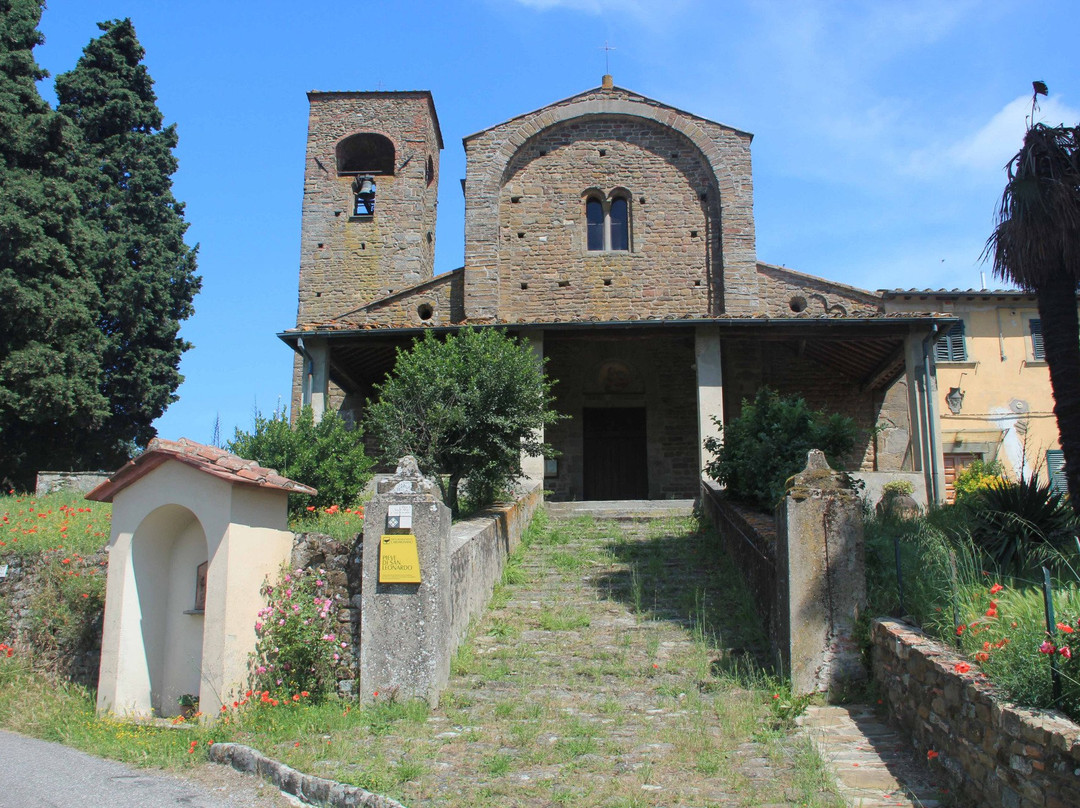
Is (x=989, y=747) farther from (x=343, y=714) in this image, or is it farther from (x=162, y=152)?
(x=162, y=152)

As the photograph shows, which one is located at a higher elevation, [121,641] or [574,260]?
[574,260]

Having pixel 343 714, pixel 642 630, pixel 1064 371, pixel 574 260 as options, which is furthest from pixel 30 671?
pixel 574 260

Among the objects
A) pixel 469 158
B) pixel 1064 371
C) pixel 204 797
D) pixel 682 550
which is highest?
pixel 469 158

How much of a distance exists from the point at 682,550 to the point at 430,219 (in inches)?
584

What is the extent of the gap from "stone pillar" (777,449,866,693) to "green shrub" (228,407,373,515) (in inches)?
246

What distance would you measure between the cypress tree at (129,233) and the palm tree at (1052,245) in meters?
17.8

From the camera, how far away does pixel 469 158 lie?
18.3 metres

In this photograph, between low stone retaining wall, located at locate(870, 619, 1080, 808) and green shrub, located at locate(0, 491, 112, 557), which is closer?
low stone retaining wall, located at locate(870, 619, 1080, 808)

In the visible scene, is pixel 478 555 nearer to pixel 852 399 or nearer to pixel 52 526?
pixel 52 526

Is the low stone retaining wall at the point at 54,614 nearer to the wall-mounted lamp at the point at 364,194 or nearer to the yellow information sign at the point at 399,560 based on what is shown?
the yellow information sign at the point at 399,560

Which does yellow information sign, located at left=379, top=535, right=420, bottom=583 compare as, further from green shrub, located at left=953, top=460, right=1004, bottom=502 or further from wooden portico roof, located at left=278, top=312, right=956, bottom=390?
green shrub, located at left=953, top=460, right=1004, bottom=502

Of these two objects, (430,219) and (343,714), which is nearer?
(343,714)

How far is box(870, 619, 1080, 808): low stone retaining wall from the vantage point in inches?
161

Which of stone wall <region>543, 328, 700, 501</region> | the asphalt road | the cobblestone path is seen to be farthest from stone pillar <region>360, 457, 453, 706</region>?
stone wall <region>543, 328, 700, 501</region>
